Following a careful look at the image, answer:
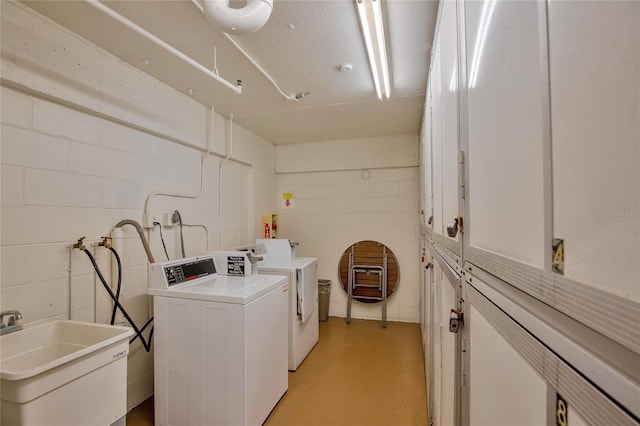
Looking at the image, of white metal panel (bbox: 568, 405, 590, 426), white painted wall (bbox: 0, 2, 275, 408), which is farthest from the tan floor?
white metal panel (bbox: 568, 405, 590, 426)

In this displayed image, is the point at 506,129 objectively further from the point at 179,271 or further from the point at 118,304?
the point at 118,304

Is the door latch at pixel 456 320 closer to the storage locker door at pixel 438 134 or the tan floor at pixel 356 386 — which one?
the storage locker door at pixel 438 134

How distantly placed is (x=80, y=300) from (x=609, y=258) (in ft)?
8.18

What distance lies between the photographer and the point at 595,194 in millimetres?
336

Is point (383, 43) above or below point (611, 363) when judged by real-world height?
above

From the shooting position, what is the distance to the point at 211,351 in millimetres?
1920

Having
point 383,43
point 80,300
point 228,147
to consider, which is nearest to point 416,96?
point 383,43

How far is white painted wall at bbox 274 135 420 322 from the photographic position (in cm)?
412

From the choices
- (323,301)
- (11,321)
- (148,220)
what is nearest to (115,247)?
(148,220)

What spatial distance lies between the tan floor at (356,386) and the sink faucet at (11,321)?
112 cm

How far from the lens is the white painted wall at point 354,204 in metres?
4.12

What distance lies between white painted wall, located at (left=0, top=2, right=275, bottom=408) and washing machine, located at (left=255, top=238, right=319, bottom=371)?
868 millimetres

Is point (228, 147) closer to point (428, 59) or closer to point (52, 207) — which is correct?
point (52, 207)

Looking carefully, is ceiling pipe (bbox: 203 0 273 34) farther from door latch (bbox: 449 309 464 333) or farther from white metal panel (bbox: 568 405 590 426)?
white metal panel (bbox: 568 405 590 426)
